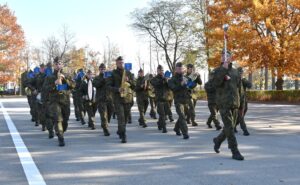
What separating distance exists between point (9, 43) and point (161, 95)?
162ft

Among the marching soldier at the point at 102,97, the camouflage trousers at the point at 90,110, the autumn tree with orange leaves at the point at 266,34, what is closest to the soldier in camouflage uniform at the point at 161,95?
the marching soldier at the point at 102,97

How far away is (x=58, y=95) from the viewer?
10.6m

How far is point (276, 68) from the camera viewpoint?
31125mm

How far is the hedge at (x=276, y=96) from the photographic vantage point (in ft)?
101

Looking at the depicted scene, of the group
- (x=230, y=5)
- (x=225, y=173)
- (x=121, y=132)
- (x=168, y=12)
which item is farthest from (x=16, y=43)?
(x=225, y=173)

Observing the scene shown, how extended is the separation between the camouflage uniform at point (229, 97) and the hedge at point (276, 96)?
76.7 ft

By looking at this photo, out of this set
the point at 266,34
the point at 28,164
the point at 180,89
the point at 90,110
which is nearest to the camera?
the point at 28,164

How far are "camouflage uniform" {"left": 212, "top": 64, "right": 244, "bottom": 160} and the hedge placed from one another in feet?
76.7

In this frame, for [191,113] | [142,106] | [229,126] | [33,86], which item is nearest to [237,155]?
[229,126]

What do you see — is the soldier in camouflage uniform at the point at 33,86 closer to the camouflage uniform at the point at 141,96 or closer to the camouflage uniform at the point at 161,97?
the camouflage uniform at the point at 141,96

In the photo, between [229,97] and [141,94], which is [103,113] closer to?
[141,94]

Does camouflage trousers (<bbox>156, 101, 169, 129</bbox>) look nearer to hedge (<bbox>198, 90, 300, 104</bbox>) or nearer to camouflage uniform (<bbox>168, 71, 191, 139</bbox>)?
camouflage uniform (<bbox>168, 71, 191, 139</bbox>)

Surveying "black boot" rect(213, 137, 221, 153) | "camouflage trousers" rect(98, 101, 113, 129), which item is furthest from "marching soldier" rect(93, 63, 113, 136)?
"black boot" rect(213, 137, 221, 153)

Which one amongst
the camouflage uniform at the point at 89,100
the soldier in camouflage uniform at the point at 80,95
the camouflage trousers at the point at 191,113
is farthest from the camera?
the soldier in camouflage uniform at the point at 80,95
